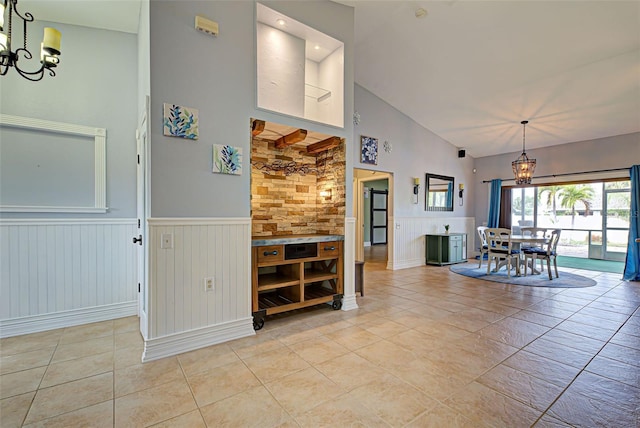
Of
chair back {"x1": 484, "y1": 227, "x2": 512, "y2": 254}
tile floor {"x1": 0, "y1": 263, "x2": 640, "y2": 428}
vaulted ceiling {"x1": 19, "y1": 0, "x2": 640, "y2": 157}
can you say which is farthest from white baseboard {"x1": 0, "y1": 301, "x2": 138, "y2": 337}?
chair back {"x1": 484, "y1": 227, "x2": 512, "y2": 254}

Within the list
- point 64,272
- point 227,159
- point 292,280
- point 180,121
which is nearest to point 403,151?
point 292,280

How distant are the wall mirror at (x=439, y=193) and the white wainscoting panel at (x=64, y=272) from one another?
592cm

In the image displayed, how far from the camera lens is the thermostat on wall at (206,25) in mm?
2453

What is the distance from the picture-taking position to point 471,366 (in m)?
2.14

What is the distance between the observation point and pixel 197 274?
2500 mm

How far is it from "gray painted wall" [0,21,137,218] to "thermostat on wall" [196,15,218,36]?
1.37 metres

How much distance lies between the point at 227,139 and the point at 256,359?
1947 mm

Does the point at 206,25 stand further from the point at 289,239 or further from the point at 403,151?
the point at 403,151

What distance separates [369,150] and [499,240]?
295 centimetres

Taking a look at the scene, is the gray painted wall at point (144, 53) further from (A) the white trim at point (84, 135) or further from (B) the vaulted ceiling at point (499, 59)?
(A) the white trim at point (84, 135)

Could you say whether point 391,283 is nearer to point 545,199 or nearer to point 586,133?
point 586,133

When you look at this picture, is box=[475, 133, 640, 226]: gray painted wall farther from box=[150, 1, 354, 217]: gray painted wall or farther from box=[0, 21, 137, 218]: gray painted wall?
box=[0, 21, 137, 218]: gray painted wall

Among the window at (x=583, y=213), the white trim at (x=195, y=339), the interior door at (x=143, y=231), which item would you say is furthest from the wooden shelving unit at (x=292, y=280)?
the window at (x=583, y=213)

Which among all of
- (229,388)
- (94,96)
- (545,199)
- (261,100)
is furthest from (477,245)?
(94,96)
